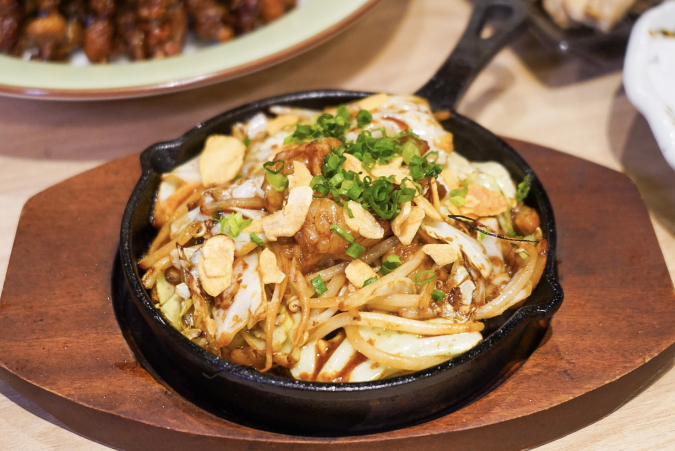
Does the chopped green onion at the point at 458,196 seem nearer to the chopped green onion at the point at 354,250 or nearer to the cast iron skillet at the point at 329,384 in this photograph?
the cast iron skillet at the point at 329,384

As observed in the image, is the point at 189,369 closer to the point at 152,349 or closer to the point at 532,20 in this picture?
the point at 152,349

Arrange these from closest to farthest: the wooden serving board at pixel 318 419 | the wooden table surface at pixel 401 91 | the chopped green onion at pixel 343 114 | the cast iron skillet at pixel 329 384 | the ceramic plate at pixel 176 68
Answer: the cast iron skillet at pixel 329 384 → the wooden serving board at pixel 318 419 → the chopped green onion at pixel 343 114 → the ceramic plate at pixel 176 68 → the wooden table surface at pixel 401 91

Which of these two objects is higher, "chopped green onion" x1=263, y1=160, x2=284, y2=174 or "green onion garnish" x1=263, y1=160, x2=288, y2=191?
"chopped green onion" x1=263, y1=160, x2=284, y2=174

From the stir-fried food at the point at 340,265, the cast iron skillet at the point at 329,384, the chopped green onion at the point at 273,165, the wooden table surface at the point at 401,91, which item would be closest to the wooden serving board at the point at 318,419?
the cast iron skillet at the point at 329,384

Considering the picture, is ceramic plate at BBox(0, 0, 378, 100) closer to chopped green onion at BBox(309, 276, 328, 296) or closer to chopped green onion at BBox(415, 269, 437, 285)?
chopped green onion at BBox(309, 276, 328, 296)

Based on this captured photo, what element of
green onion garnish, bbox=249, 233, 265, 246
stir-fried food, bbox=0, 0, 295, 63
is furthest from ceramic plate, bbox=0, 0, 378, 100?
green onion garnish, bbox=249, 233, 265, 246

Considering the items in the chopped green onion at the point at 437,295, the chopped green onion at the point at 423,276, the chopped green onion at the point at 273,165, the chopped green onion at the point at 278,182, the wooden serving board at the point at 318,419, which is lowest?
the wooden serving board at the point at 318,419
